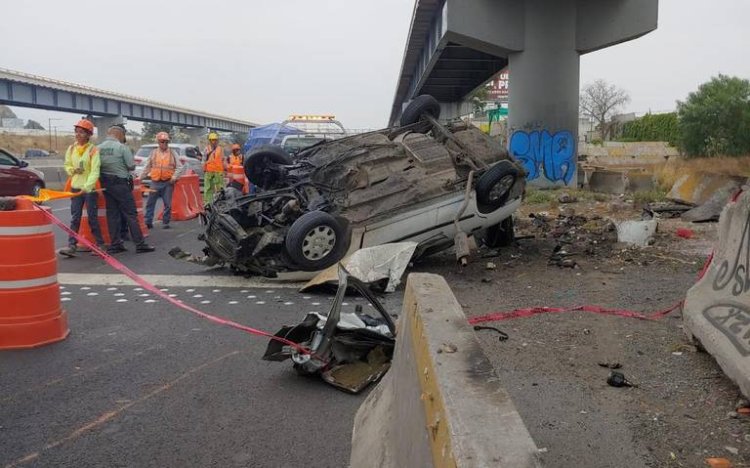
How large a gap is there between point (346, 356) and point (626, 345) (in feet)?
7.27

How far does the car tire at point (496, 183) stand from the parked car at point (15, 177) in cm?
1269

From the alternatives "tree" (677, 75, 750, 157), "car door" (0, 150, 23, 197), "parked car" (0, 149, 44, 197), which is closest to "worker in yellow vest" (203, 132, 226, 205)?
"parked car" (0, 149, 44, 197)

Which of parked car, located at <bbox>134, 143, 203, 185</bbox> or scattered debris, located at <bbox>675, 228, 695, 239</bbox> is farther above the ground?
parked car, located at <bbox>134, 143, 203, 185</bbox>

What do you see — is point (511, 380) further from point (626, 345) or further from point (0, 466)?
point (0, 466)

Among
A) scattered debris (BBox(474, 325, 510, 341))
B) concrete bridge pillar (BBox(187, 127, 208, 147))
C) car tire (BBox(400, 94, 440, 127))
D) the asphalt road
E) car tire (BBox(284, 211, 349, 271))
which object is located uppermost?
concrete bridge pillar (BBox(187, 127, 208, 147))

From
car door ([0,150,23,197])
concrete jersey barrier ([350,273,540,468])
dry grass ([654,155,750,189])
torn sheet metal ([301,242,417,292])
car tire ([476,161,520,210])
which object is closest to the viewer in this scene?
concrete jersey barrier ([350,273,540,468])

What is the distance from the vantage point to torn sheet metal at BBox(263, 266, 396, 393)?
13.3 ft

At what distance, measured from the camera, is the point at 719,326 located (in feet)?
12.9

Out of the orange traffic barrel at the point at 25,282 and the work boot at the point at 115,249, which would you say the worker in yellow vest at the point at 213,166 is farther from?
the orange traffic barrel at the point at 25,282

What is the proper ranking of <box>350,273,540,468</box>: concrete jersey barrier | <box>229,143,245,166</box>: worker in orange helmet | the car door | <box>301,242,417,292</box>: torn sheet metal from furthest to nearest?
1. the car door
2. <box>229,143,245,166</box>: worker in orange helmet
3. <box>301,242,417,292</box>: torn sheet metal
4. <box>350,273,540,468</box>: concrete jersey barrier

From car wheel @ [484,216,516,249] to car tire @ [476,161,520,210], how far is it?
1048 mm

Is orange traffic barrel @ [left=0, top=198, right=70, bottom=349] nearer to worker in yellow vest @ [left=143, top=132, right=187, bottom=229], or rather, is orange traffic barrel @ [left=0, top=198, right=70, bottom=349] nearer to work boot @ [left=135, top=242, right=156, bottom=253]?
work boot @ [left=135, top=242, right=156, bottom=253]

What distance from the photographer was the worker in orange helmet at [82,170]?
28.2ft

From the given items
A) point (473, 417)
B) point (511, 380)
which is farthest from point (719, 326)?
point (473, 417)
